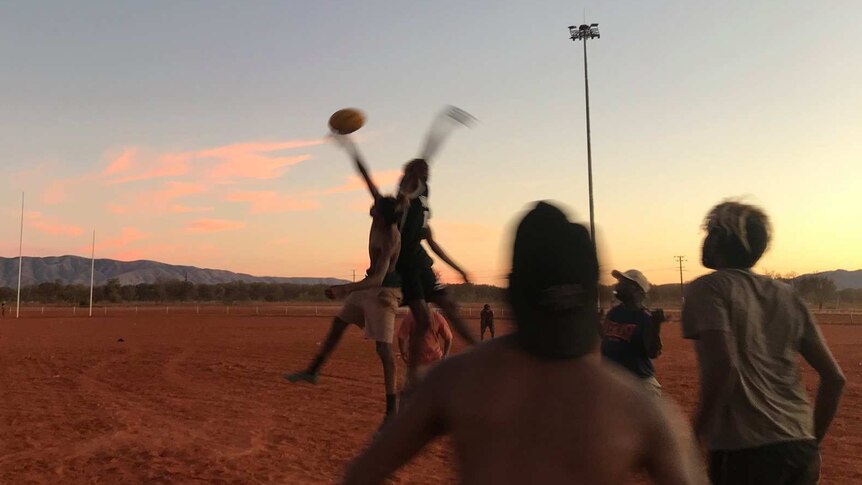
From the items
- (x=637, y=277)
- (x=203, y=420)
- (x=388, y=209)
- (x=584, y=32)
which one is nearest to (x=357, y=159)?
(x=388, y=209)

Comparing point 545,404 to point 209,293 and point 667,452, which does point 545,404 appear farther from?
point 209,293

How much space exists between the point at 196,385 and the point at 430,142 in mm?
12060

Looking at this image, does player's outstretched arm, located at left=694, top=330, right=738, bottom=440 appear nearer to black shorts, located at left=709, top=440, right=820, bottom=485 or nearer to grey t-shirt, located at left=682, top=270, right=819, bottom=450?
grey t-shirt, located at left=682, top=270, right=819, bottom=450

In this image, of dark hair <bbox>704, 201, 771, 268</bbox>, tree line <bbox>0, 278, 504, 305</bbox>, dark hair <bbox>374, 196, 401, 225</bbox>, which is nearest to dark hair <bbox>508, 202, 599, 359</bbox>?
dark hair <bbox>704, 201, 771, 268</bbox>

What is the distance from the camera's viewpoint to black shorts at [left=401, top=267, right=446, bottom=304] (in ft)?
16.5

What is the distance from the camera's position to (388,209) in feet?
15.5

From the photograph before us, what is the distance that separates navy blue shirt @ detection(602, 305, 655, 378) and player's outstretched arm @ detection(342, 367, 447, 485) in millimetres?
3662

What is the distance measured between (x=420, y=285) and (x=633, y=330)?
1625mm

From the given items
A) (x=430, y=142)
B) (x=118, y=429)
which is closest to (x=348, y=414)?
(x=118, y=429)

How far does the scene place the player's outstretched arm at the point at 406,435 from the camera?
5.18 feet

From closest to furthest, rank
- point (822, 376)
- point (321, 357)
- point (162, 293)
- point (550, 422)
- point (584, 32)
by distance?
1. point (550, 422)
2. point (822, 376)
3. point (321, 357)
4. point (584, 32)
5. point (162, 293)

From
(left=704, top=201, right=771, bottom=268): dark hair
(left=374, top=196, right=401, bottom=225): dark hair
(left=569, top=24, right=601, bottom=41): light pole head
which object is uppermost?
(left=569, top=24, right=601, bottom=41): light pole head

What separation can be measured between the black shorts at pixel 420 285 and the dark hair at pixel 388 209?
Answer: 1.65ft

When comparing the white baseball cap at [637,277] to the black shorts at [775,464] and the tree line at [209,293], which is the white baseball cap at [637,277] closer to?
the black shorts at [775,464]
